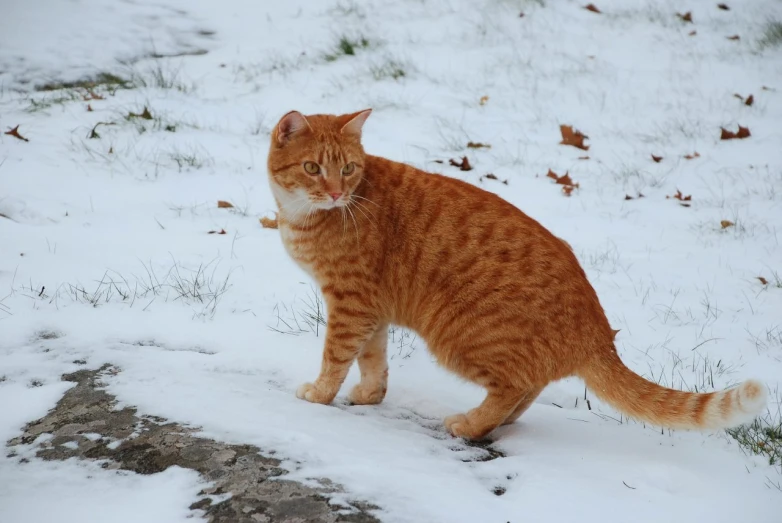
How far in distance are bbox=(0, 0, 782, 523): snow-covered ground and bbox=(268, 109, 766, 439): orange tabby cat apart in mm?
249

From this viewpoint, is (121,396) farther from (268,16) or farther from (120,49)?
(268,16)

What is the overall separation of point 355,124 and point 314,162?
37cm

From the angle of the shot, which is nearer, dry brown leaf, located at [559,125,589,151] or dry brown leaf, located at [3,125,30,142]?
dry brown leaf, located at [3,125,30,142]

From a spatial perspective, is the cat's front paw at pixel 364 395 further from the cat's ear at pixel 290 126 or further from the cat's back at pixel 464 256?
the cat's ear at pixel 290 126

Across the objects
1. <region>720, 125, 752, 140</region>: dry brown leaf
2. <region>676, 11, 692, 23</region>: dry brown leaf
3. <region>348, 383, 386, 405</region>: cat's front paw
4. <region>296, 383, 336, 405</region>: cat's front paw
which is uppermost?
<region>676, 11, 692, 23</region>: dry brown leaf

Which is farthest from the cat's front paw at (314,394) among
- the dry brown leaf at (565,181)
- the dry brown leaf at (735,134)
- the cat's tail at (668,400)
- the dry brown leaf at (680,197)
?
the dry brown leaf at (735,134)

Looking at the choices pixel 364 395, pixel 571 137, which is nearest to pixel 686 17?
pixel 571 137

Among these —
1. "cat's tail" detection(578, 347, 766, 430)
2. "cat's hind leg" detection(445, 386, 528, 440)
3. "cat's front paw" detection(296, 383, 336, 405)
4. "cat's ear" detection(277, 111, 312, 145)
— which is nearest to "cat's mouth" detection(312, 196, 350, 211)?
"cat's ear" detection(277, 111, 312, 145)

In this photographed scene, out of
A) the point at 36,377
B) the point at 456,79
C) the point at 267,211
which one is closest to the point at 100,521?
the point at 36,377

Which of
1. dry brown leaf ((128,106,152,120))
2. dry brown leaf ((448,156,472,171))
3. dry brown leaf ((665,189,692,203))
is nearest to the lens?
dry brown leaf ((665,189,692,203))

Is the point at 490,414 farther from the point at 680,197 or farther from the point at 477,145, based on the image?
the point at 477,145

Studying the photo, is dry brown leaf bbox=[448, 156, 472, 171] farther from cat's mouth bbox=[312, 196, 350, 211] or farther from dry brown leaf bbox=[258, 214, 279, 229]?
cat's mouth bbox=[312, 196, 350, 211]

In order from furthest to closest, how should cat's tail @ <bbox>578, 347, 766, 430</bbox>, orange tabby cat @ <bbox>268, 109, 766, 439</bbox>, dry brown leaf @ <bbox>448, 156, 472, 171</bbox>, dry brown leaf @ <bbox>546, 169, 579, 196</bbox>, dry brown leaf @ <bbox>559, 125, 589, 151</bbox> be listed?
dry brown leaf @ <bbox>559, 125, 589, 151</bbox> → dry brown leaf @ <bbox>448, 156, 472, 171</bbox> → dry brown leaf @ <bbox>546, 169, 579, 196</bbox> → orange tabby cat @ <bbox>268, 109, 766, 439</bbox> → cat's tail @ <bbox>578, 347, 766, 430</bbox>

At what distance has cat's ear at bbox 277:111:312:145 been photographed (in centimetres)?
356
